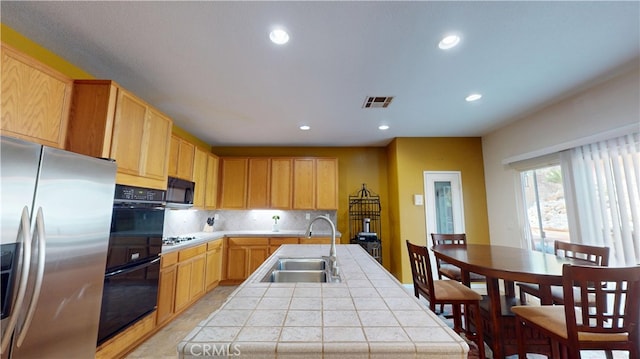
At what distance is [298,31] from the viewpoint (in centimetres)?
172

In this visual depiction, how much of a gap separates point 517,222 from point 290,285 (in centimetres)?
391

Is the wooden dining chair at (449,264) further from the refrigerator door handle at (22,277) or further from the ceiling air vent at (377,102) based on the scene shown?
the refrigerator door handle at (22,277)

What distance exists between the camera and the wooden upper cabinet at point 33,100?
1.42 meters

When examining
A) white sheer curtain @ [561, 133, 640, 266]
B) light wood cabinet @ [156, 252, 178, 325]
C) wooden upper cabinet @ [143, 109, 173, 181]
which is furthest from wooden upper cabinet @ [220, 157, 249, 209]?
white sheer curtain @ [561, 133, 640, 266]

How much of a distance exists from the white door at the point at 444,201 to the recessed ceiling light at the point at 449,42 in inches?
104

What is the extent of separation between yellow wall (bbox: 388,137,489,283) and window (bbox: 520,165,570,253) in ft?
2.29

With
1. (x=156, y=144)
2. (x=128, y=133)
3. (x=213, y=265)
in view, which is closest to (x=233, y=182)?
(x=213, y=265)

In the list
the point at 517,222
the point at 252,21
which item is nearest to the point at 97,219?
the point at 252,21

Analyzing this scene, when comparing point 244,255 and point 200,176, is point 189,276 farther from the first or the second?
point 200,176

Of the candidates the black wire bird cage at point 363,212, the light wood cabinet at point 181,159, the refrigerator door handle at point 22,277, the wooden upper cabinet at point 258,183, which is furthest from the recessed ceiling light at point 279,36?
the black wire bird cage at point 363,212

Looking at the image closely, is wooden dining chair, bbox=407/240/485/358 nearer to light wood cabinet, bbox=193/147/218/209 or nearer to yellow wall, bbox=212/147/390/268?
yellow wall, bbox=212/147/390/268

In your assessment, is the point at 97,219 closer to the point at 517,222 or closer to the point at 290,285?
the point at 290,285

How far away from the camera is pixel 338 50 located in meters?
1.93

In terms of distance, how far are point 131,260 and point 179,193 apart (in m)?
1.24
